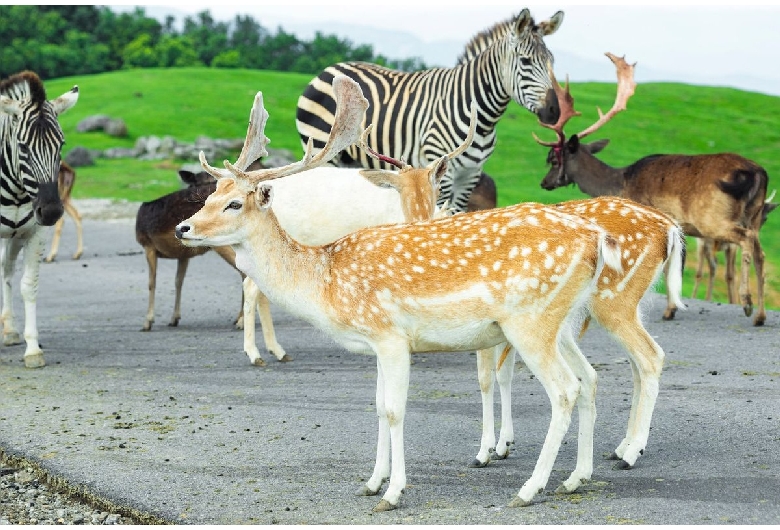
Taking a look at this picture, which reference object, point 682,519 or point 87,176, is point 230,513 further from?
point 87,176

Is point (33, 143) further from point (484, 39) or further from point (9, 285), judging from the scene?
point (484, 39)

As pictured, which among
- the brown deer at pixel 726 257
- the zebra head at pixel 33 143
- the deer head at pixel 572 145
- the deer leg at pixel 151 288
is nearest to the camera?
the zebra head at pixel 33 143

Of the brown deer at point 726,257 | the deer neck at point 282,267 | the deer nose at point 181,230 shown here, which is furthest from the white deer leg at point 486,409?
the brown deer at point 726,257

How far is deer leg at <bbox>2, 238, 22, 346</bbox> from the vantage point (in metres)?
11.1

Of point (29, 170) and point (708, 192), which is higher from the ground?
point (708, 192)

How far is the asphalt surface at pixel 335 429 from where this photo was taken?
614 cm

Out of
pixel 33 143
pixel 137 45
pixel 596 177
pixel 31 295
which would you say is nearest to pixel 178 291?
pixel 31 295

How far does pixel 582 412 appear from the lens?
21.3 feet

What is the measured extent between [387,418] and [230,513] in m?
1.02

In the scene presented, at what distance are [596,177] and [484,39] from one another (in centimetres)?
247

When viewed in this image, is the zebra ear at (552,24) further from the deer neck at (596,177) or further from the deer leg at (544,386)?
the deer leg at (544,386)

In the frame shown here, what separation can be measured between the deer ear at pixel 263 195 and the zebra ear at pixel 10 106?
16.0 ft

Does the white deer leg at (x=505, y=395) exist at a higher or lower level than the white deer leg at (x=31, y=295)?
higher

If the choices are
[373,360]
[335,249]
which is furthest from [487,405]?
[373,360]
